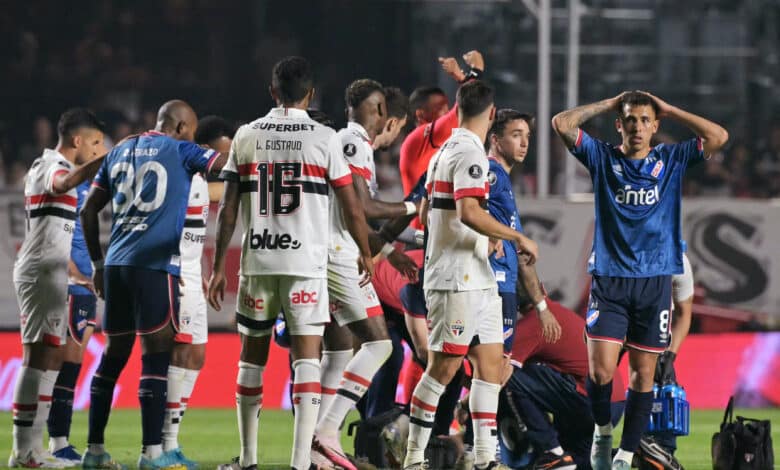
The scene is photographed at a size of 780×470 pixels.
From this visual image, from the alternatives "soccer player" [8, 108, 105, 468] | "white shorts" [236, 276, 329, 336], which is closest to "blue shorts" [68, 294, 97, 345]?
"soccer player" [8, 108, 105, 468]

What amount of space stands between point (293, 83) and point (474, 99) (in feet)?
3.23

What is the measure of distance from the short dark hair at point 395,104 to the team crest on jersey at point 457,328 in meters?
1.78

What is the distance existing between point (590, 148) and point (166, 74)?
11.2 meters

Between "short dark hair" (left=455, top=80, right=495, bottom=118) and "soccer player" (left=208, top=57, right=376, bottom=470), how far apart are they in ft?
2.57

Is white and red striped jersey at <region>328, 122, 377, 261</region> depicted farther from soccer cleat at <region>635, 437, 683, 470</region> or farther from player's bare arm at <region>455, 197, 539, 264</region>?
soccer cleat at <region>635, 437, 683, 470</region>

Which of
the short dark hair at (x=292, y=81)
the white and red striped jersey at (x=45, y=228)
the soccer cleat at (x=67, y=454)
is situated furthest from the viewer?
the white and red striped jersey at (x=45, y=228)

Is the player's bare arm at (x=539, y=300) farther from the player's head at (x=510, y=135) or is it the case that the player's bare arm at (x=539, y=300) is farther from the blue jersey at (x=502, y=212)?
the player's head at (x=510, y=135)

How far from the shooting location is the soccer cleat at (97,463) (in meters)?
7.70

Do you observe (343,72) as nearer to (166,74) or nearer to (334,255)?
(166,74)

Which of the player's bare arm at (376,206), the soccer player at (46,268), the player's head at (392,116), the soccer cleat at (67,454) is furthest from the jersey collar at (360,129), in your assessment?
the soccer cleat at (67,454)

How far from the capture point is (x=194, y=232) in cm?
866

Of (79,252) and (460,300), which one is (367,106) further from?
(79,252)

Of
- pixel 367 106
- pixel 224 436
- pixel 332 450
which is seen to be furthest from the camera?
pixel 224 436

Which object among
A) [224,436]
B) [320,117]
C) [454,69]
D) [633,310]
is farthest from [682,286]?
[224,436]
